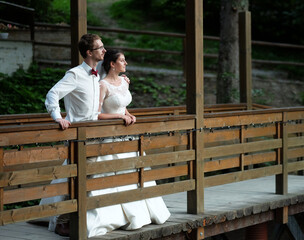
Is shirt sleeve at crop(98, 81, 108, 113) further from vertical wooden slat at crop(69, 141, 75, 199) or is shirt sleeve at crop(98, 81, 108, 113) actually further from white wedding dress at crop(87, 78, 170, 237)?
vertical wooden slat at crop(69, 141, 75, 199)

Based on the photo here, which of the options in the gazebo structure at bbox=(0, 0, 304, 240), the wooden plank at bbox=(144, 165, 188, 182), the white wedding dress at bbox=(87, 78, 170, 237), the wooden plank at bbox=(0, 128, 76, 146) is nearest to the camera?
the wooden plank at bbox=(0, 128, 76, 146)

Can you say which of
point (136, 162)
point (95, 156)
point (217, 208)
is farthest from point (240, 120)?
point (95, 156)

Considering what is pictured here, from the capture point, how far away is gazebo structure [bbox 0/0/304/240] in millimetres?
5113

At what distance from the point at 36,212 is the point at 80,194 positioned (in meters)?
0.43

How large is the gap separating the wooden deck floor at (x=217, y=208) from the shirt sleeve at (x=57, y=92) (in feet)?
3.53

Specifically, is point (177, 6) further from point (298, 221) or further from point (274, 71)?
point (298, 221)

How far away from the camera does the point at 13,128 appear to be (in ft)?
16.1

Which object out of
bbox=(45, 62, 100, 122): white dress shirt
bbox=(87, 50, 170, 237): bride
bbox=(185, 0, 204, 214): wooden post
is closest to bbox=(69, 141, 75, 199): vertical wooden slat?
bbox=(87, 50, 170, 237): bride

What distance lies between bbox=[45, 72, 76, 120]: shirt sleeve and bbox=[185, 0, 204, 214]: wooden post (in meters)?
1.53

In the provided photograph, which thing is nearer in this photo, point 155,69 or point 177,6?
point 155,69

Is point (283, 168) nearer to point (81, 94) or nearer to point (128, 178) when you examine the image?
point (128, 178)

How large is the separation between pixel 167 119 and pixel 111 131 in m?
0.82

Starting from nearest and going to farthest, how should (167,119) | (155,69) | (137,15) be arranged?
(167,119), (155,69), (137,15)

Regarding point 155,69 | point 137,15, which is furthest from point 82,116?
point 137,15
